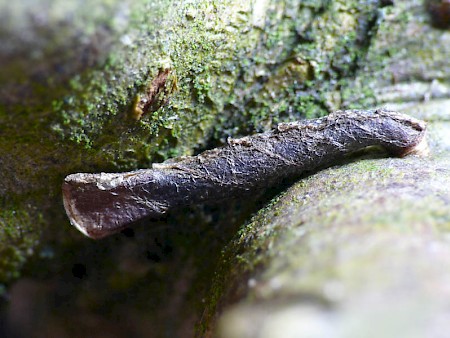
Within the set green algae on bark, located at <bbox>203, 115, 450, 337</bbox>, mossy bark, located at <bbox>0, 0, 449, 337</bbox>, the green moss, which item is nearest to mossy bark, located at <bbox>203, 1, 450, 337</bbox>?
green algae on bark, located at <bbox>203, 115, 450, 337</bbox>

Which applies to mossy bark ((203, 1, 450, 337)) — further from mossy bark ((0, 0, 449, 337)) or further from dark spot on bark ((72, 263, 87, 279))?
dark spot on bark ((72, 263, 87, 279))

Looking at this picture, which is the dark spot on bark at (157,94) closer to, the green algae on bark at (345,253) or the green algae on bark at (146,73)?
the green algae on bark at (146,73)

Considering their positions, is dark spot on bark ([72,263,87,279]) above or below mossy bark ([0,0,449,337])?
below

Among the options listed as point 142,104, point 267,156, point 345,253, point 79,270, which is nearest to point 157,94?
point 142,104

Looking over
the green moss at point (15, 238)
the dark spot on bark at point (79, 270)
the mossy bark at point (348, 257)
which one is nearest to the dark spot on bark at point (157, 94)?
the mossy bark at point (348, 257)

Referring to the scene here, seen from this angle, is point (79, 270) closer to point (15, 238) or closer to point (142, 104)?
point (15, 238)

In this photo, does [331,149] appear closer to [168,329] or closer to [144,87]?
[144,87]

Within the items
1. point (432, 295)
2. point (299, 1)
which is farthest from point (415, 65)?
point (432, 295)
